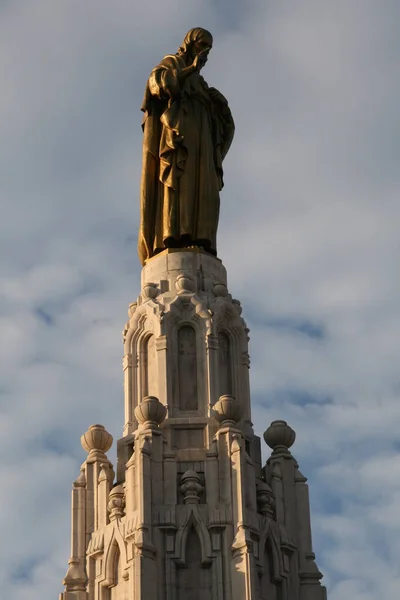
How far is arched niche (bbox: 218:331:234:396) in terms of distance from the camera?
42750 mm

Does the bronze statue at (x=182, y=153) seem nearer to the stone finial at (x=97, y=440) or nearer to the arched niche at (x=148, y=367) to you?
the arched niche at (x=148, y=367)

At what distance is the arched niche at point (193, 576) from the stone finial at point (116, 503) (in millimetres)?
2193

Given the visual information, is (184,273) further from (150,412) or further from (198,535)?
(198,535)

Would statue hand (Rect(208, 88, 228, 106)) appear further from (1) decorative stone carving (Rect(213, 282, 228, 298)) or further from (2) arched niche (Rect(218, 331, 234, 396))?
(2) arched niche (Rect(218, 331, 234, 396))

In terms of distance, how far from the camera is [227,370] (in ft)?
142

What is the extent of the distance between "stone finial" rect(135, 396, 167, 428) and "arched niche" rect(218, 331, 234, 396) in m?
2.45

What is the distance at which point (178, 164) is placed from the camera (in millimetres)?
45562

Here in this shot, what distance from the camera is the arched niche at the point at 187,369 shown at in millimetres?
42000

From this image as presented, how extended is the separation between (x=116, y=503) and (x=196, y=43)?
14.9m

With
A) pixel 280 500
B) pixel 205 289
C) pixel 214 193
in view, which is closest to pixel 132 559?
pixel 280 500

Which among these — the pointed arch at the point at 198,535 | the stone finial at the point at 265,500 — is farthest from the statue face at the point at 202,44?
the pointed arch at the point at 198,535

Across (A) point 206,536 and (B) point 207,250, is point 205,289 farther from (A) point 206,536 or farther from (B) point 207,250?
(A) point 206,536

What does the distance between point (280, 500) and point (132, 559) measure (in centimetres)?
489

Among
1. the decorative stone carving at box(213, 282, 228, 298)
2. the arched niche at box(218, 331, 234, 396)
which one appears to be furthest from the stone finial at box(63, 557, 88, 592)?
the decorative stone carving at box(213, 282, 228, 298)
